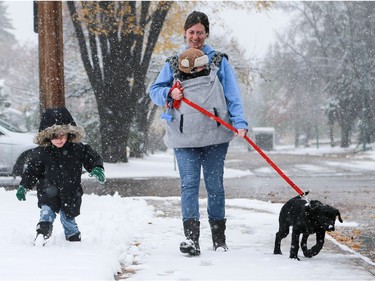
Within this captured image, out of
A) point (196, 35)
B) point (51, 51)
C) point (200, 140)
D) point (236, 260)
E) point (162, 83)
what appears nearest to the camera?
point (236, 260)

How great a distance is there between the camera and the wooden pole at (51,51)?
335 inches

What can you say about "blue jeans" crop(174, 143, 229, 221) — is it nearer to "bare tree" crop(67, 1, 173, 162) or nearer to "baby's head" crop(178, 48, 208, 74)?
"baby's head" crop(178, 48, 208, 74)

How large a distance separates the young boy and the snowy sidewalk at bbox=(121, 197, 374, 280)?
65 cm

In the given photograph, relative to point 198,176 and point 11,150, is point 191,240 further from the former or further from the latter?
point 11,150

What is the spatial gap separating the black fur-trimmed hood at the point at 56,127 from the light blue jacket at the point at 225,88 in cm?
70

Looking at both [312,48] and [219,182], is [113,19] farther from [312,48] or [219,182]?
[312,48]

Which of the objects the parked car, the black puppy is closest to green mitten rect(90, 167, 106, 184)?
the black puppy

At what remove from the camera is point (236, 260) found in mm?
4414

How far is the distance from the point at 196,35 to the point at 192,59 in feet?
0.98

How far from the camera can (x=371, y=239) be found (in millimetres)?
5789

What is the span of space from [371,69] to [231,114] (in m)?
37.9

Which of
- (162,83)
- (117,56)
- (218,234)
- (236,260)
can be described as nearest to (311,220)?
(236,260)

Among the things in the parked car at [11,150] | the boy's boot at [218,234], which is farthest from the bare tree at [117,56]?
the boy's boot at [218,234]

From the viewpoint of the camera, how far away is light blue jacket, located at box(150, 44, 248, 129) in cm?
481
